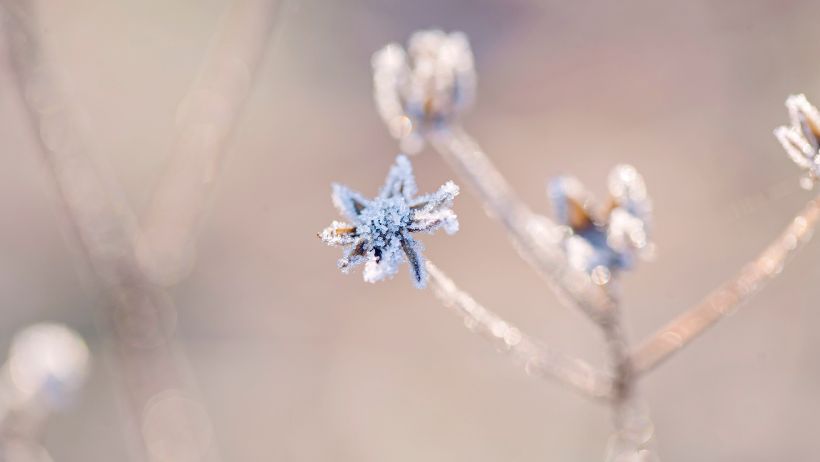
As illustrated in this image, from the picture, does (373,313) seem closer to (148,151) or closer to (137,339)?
(148,151)

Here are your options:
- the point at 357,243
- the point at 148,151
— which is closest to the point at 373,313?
the point at 148,151

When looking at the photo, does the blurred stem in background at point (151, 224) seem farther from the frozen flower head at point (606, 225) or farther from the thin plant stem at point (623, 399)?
the thin plant stem at point (623, 399)

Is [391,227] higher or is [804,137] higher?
[804,137]

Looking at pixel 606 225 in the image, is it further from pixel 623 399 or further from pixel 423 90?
pixel 423 90

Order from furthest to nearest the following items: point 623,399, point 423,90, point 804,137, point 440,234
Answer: point 440,234
point 423,90
point 623,399
point 804,137

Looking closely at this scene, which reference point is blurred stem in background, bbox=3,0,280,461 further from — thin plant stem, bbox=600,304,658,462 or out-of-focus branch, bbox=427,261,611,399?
thin plant stem, bbox=600,304,658,462

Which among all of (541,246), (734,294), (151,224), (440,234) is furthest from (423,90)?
(440,234)

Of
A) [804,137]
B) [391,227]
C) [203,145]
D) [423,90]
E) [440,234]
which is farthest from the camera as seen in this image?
[440,234]
